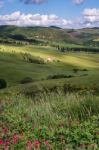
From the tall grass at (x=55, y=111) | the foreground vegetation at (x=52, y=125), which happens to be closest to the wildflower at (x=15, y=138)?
the foreground vegetation at (x=52, y=125)

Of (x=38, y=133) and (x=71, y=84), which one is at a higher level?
(x=38, y=133)

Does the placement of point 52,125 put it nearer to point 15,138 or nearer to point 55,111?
point 15,138

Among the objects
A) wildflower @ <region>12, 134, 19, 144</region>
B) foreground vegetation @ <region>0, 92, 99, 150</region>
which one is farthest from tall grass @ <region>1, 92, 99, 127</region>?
wildflower @ <region>12, 134, 19, 144</region>

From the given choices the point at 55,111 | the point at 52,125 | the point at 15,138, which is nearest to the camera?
the point at 15,138

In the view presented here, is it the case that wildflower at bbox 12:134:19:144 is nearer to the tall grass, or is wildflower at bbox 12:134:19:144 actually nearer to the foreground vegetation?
the foreground vegetation

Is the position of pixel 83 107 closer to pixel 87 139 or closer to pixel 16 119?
pixel 16 119

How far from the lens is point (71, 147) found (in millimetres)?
11406

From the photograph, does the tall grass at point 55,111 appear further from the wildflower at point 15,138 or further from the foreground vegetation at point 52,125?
the wildflower at point 15,138

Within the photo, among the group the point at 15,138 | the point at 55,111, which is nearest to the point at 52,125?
the point at 15,138

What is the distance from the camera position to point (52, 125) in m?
14.3

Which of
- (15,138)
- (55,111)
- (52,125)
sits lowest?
(55,111)

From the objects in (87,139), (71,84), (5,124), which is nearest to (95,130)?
(87,139)

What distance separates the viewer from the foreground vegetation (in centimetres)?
1173

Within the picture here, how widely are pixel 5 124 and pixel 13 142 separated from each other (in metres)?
3.37
